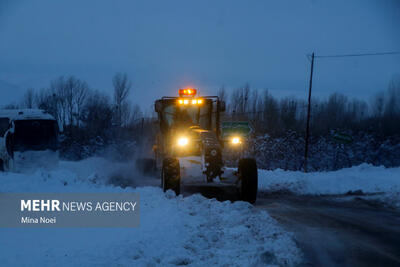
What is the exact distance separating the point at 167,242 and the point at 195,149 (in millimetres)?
6139

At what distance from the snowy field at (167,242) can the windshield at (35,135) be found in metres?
11.2

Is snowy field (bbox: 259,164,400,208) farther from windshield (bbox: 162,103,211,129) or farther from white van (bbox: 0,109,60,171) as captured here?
white van (bbox: 0,109,60,171)

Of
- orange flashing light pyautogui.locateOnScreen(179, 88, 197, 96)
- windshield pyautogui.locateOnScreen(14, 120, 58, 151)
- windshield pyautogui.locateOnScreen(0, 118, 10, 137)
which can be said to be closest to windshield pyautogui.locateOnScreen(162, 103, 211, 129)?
orange flashing light pyautogui.locateOnScreen(179, 88, 197, 96)

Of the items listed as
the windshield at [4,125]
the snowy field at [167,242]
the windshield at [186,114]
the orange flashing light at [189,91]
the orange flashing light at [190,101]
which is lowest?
the snowy field at [167,242]

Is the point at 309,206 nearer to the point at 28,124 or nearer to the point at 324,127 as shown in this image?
the point at 28,124

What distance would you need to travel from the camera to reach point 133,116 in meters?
47.1

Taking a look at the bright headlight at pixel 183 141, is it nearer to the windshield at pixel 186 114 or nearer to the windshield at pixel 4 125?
the windshield at pixel 186 114

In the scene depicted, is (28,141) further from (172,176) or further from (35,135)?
(172,176)

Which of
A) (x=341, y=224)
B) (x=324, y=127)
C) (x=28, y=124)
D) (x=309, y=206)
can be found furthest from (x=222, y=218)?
(x=324, y=127)

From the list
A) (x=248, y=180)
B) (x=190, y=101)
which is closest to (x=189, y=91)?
(x=190, y=101)

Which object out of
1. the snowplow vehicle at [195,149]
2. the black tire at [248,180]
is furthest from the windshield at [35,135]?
the black tire at [248,180]

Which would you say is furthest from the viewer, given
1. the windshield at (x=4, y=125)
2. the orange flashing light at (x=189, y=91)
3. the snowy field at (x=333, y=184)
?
the windshield at (x=4, y=125)

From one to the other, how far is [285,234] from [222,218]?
5.17 ft

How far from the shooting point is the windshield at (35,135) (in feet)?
63.5
